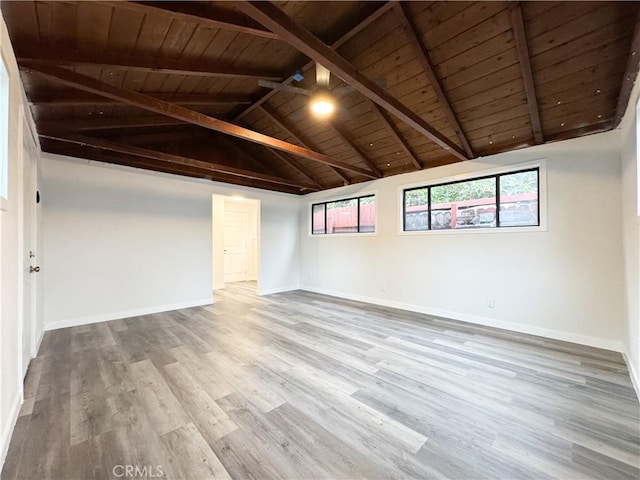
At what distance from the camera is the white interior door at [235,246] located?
27.5 ft

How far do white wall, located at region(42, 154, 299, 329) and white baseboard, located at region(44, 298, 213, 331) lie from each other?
0.01 meters

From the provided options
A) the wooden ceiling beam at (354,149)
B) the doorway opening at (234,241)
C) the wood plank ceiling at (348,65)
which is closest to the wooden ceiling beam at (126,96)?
the wood plank ceiling at (348,65)

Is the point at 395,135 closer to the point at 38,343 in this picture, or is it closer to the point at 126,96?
the point at 126,96

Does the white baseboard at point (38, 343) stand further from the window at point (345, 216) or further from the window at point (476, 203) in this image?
the window at point (476, 203)

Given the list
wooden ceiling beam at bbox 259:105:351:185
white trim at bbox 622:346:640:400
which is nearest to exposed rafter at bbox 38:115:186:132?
wooden ceiling beam at bbox 259:105:351:185

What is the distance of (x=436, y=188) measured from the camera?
4.70 metres

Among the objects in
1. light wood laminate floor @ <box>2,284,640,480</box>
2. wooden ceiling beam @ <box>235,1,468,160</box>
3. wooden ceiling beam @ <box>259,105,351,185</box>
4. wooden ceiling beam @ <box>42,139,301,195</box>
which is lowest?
light wood laminate floor @ <box>2,284,640,480</box>

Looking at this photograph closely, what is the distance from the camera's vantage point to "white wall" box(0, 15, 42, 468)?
1593 millimetres

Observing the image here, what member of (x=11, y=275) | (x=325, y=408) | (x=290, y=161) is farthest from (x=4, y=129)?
(x=290, y=161)

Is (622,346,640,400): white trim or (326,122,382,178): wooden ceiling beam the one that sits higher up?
(326,122,382,178): wooden ceiling beam

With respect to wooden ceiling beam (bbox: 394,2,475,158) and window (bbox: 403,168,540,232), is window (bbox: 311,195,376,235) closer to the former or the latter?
window (bbox: 403,168,540,232)

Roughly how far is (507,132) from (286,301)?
4.70m

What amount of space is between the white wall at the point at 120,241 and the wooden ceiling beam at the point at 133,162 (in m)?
0.10

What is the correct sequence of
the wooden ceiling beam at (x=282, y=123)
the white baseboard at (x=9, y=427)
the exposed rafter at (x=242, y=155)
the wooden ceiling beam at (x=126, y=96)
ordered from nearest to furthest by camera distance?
the white baseboard at (x=9, y=427)
the wooden ceiling beam at (x=126, y=96)
the wooden ceiling beam at (x=282, y=123)
the exposed rafter at (x=242, y=155)
